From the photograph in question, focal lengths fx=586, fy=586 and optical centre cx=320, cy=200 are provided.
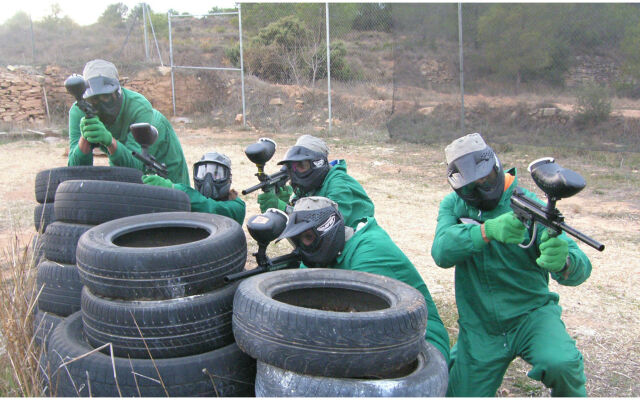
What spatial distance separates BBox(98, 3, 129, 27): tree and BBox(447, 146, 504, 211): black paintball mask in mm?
39986

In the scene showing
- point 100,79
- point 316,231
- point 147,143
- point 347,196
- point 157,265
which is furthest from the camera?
point 100,79

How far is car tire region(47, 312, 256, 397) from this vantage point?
3225 millimetres

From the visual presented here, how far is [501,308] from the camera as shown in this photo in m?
3.63

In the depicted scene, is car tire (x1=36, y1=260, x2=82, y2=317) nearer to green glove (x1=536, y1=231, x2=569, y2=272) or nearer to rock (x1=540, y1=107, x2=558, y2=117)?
green glove (x1=536, y1=231, x2=569, y2=272)

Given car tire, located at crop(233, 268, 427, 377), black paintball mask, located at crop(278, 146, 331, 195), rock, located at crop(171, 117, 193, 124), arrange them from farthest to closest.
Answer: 1. rock, located at crop(171, 117, 193, 124)
2. black paintball mask, located at crop(278, 146, 331, 195)
3. car tire, located at crop(233, 268, 427, 377)

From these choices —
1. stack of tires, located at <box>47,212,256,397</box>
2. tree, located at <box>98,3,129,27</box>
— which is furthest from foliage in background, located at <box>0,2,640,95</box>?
Result: tree, located at <box>98,3,129,27</box>

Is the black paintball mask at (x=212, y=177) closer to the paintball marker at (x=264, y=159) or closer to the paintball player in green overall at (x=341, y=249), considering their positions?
the paintball marker at (x=264, y=159)

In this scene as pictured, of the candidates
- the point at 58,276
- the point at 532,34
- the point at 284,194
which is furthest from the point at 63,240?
the point at 532,34

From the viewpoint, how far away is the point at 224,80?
2309cm

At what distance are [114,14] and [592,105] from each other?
36.8 metres

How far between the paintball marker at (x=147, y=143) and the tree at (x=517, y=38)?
1038cm

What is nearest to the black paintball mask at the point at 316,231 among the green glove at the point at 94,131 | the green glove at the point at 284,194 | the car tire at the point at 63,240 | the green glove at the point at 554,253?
the green glove at the point at 554,253

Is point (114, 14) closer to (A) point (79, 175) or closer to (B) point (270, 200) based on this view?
(B) point (270, 200)

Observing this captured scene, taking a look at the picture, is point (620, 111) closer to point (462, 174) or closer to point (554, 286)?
point (554, 286)
